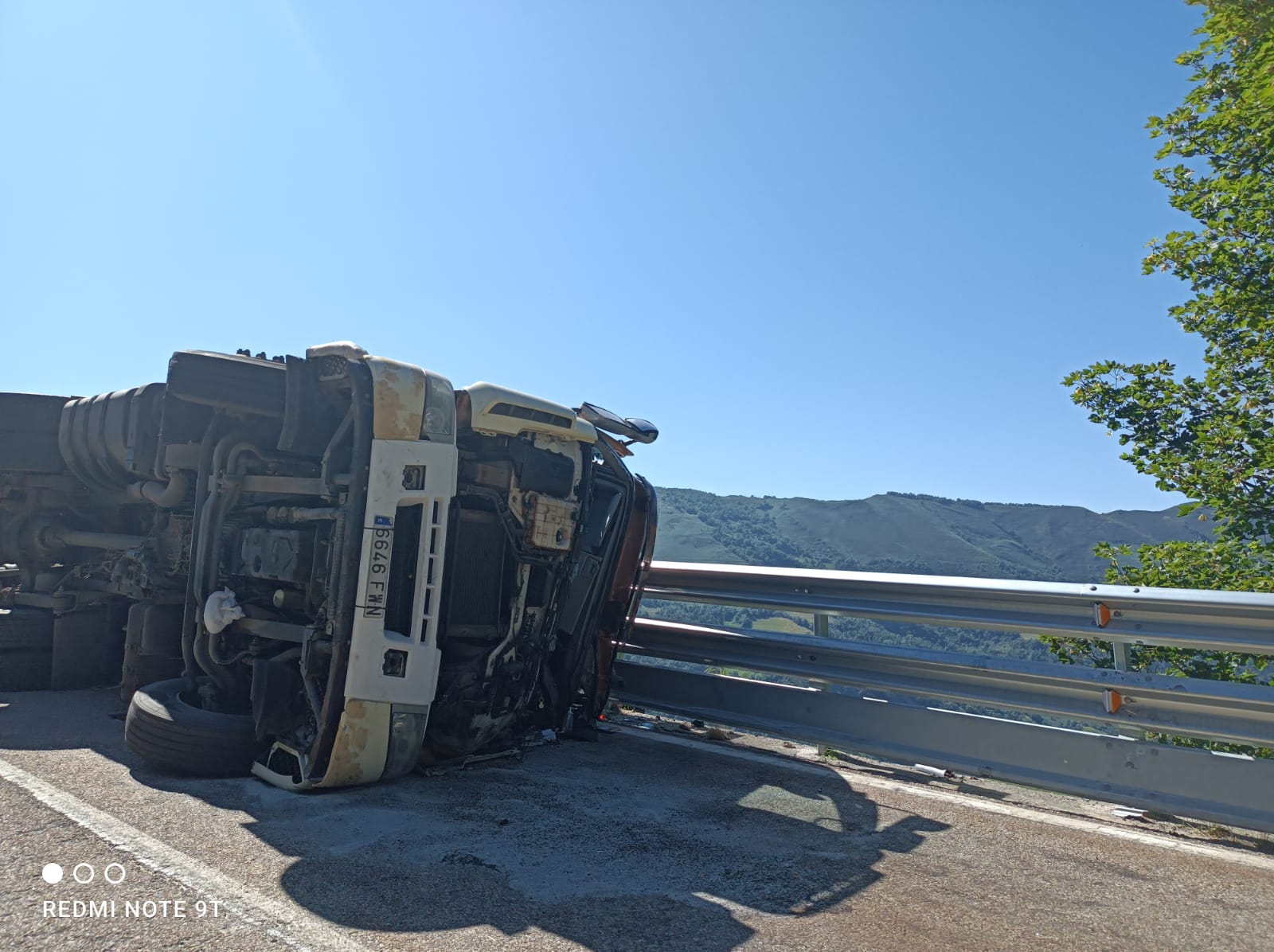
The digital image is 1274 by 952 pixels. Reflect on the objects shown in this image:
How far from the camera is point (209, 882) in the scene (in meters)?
3.04

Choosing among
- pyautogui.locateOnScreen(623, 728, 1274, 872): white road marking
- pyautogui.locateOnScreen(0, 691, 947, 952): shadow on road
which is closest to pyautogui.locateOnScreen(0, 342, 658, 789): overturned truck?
pyautogui.locateOnScreen(0, 691, 947, 952): shadow on road

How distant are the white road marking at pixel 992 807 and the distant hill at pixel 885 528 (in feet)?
119

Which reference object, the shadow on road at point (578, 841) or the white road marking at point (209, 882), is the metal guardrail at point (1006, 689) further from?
the white road marking at point (209, 882)

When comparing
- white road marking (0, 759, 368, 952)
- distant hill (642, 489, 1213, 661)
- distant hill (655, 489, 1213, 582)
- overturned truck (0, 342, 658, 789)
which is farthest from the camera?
distant hill (655, 489, 1213, 582)

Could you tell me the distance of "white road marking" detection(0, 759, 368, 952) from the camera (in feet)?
8.70

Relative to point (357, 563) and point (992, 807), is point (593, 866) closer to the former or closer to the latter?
point (357, 563)

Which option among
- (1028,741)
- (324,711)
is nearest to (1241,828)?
(1028,741)

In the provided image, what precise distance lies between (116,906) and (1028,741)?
12.8 ft

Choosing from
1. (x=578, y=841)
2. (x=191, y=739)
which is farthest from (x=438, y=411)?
(x=578, y=841)

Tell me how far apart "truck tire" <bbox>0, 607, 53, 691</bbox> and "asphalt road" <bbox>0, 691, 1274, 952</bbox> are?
252cm

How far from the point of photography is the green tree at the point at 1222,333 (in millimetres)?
9258

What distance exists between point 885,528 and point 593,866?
184 ft

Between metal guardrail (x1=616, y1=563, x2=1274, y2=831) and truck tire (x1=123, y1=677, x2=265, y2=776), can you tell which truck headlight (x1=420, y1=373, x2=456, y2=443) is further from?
metal guardrail (x1=616, y1=563, x2=1274, y2=831)

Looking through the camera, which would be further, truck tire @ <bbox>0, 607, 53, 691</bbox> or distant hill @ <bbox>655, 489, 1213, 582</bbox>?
distant hill @ <bbox>655, 489, 1213, 582</bbox>
